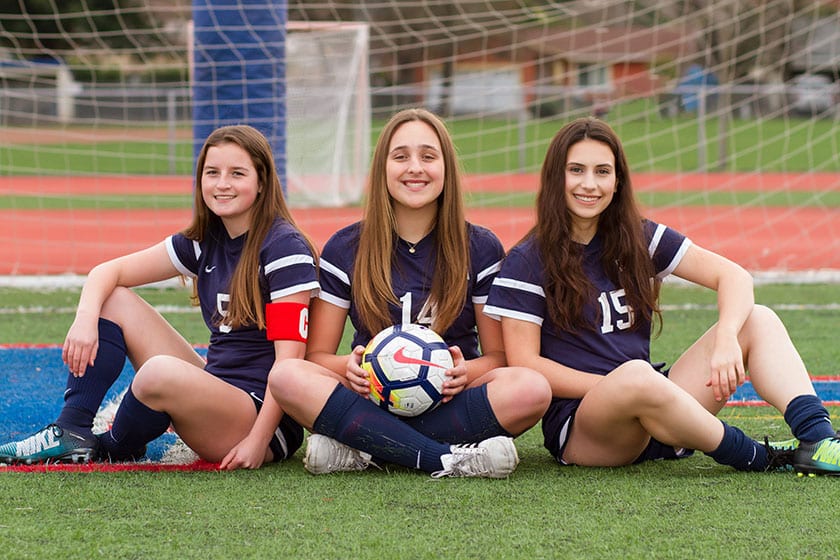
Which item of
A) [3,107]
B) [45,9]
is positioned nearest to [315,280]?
[3,107]

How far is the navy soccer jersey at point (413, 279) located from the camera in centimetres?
366

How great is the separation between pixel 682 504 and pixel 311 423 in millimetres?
1061

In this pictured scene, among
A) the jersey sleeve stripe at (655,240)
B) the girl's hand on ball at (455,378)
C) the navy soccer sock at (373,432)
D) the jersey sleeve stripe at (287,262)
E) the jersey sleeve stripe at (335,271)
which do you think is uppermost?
the jersey sleeve stripe at (655,240)

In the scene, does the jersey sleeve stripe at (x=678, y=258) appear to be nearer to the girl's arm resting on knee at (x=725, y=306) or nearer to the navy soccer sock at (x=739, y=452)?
the girl's arm resting on knee at (x=725, y=306)

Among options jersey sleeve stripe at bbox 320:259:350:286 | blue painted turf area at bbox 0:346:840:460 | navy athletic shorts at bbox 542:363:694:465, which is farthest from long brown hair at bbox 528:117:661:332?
blue painted turf area at bbox 0:346:840:460

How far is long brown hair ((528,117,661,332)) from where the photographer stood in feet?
11.8

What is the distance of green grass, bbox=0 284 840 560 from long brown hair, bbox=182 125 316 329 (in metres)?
0.49

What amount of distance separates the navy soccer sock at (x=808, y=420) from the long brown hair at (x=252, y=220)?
4.94 ft

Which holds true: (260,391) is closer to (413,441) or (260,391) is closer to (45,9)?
(413,441)

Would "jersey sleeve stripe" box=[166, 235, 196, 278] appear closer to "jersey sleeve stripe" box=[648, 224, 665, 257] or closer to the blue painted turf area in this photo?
the blue painted turf area

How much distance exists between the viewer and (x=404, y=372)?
3.41 meters

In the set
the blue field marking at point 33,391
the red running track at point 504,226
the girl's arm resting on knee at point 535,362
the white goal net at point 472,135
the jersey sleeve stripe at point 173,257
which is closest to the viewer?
the girl's arm resting on knee at point 535,362

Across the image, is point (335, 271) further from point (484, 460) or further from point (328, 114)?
point (328, 114)

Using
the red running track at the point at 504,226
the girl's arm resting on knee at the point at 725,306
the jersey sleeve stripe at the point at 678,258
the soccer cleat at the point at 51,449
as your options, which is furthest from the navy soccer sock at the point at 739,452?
the red running track at the point at 504,226
